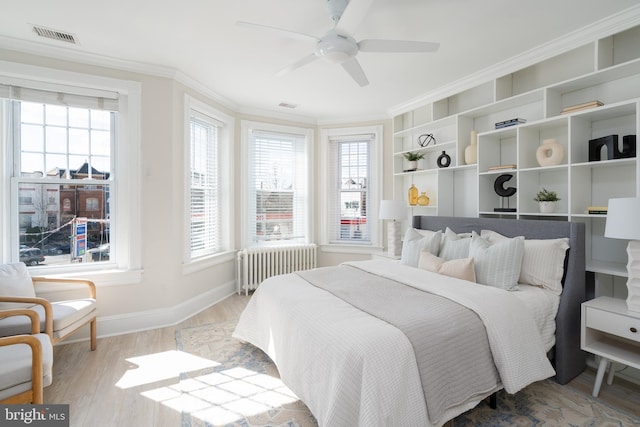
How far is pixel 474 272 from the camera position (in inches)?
99.3

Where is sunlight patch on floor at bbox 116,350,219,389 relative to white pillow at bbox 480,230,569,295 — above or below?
below

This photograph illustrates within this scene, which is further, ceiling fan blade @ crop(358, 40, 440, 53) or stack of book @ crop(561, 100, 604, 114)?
stack of book @ crop(561, 100, 604, 114)

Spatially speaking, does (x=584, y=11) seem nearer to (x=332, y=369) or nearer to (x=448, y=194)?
(x=448, y=194)

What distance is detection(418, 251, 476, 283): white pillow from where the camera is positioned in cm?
251

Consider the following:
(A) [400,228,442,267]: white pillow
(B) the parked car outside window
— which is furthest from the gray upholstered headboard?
(B) the parked car outside window

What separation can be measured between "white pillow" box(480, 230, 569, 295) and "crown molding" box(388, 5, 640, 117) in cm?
163

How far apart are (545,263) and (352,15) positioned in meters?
2.31

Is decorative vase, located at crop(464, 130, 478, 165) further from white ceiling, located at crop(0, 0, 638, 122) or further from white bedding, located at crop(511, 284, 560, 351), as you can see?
white bedding, located at crop(511, 284, 560, 351)

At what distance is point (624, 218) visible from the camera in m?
1.92

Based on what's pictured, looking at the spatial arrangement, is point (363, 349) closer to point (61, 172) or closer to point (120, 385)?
point (120, 385)

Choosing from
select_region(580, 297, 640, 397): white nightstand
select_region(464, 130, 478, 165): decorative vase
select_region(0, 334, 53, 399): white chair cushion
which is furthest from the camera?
select_region(464, 130, 478, 165): decorative vase

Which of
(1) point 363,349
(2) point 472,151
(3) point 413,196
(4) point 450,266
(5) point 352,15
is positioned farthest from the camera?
(3) point 413,196

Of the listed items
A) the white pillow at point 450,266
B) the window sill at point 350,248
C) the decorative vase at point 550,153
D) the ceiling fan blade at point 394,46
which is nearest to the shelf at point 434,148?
the decorative vase at point 550,153

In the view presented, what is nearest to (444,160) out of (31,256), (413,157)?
(413,157)
